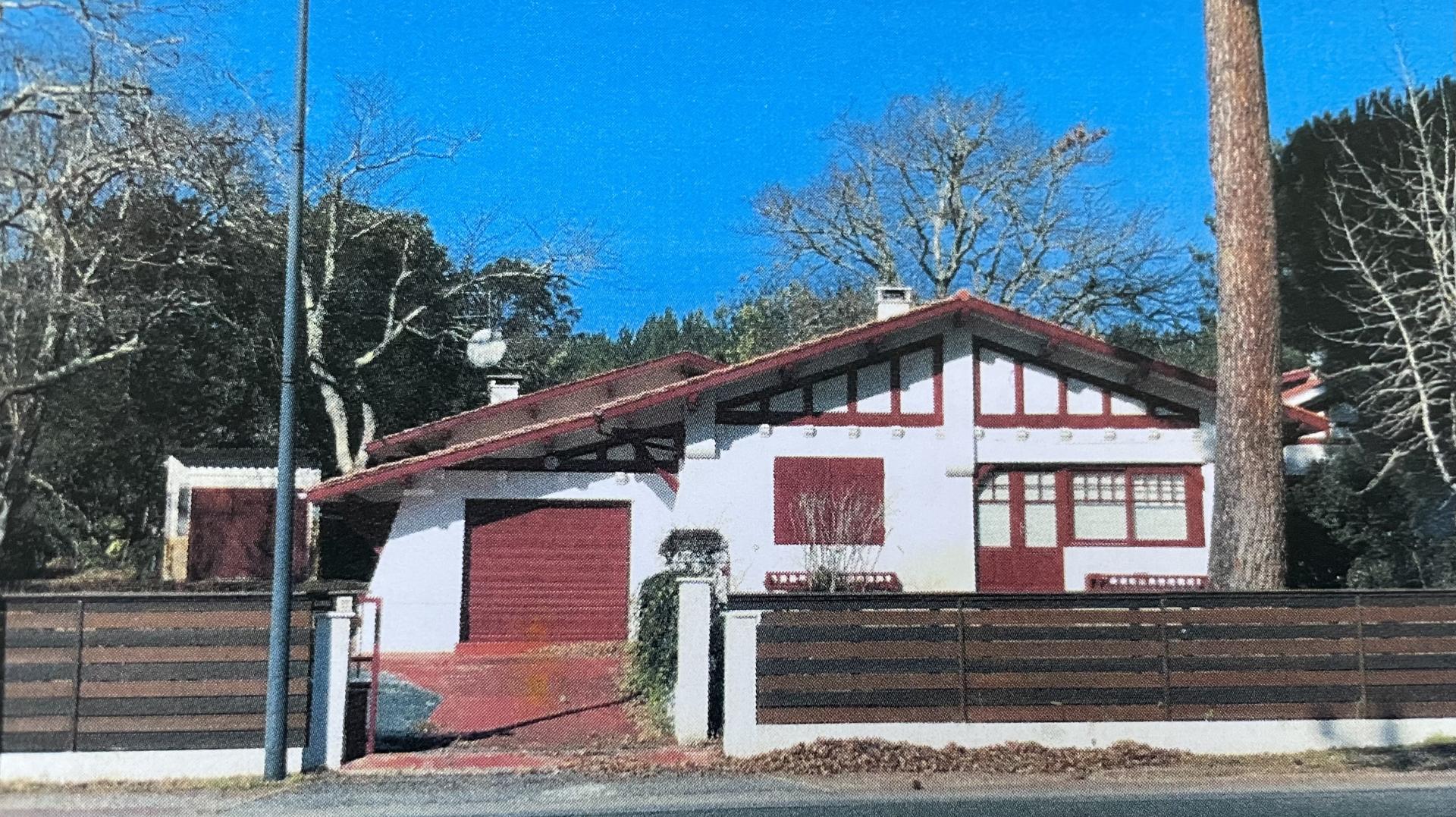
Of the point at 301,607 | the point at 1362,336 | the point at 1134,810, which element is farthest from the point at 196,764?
the point at 1362,336

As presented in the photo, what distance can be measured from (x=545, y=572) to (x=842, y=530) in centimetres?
481

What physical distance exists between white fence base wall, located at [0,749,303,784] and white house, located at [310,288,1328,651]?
24.4 ft

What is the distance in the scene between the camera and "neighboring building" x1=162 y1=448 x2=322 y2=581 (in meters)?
25.4

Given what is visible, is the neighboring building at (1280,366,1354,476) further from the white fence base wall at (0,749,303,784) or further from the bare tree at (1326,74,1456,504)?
the white fence base wall at (0,749,303,784)

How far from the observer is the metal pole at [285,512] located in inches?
352

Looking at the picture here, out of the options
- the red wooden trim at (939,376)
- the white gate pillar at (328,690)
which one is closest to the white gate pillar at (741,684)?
the white gate pillar at (328,690)

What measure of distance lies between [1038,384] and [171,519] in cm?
2062

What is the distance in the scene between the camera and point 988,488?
1670 cm

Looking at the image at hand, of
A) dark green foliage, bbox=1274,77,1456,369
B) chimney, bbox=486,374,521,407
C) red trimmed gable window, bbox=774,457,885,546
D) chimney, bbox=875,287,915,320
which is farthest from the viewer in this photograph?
chimney, bbox=486,374,521,407

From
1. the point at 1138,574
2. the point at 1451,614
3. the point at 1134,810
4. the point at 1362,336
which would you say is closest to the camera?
the point at 1134,810

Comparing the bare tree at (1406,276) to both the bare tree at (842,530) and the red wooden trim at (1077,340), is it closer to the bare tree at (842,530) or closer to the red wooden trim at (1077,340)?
the red wooden trim at (1077,340)

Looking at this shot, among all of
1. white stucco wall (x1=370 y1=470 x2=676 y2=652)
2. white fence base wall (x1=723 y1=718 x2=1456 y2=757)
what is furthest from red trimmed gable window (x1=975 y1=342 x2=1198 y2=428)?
white fence base wall (x1=723 y1=718 x2=1456 y2=757)

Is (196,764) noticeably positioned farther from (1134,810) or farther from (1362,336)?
(1362,336)

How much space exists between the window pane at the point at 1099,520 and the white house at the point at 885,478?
26 millimetres
